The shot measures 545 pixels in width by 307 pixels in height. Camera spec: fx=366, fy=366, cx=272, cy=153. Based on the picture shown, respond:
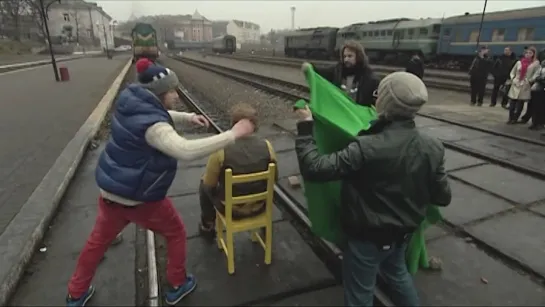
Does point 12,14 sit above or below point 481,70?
above

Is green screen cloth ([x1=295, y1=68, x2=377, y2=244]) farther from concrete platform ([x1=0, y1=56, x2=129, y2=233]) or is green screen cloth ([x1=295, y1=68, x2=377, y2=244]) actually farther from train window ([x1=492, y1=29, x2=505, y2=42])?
train window ([x1=492, y1=29, x2=505, y2=42])

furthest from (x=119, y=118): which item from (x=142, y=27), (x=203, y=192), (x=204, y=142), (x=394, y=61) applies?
(x=142, y=27)

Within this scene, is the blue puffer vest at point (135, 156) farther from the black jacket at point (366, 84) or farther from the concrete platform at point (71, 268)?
the black jacket at point (366, 84)

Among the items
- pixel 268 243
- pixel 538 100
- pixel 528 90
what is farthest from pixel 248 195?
pixel 528 90

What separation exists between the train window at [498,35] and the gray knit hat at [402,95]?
22.7 metres

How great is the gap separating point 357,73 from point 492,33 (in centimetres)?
2083

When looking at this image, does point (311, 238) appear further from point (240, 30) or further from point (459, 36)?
point (240, 30)

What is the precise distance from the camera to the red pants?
2.42m

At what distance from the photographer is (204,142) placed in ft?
6.77

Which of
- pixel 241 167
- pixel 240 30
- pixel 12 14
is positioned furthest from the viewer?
pixel 240 30

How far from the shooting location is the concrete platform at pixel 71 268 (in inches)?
107

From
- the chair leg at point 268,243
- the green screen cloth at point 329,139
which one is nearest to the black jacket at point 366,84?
the green screen cloth at point 329,139

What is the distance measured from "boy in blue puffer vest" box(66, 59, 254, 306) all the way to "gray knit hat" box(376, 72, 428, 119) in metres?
0.79

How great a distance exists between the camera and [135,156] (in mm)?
2232
